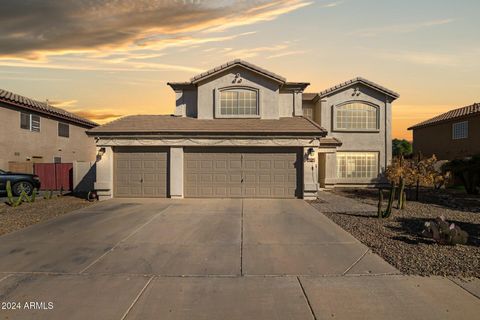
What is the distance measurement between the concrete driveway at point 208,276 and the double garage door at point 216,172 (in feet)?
19.2

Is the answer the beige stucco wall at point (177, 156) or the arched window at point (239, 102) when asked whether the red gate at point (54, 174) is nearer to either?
the beige stucco wall at point (177, 156)

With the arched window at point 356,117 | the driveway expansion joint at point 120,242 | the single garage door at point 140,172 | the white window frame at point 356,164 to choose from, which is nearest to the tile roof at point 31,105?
the single garage door at point 140,172

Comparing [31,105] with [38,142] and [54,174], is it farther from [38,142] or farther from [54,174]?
[54,174]

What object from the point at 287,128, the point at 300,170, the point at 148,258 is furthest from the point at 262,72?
the point at 148,258

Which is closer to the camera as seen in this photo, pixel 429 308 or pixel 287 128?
pixel 429 308

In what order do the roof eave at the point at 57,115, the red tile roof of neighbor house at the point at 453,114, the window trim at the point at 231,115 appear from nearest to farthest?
1. the window trim at the point at 231,115
2. the roof eave at the point at 57,115
3. the red tile roof of neighbor house at the point at 453,114

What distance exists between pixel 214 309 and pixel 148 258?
284 centimetres

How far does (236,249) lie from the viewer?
8.07 metres

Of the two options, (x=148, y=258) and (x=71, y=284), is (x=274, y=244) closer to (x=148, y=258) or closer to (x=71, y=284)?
(x=148, y=258)

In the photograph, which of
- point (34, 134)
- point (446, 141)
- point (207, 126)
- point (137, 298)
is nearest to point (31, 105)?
point (34, 134)

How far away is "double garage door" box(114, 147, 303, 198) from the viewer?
16.6 meters

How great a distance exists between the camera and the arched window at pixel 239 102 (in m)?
18.8

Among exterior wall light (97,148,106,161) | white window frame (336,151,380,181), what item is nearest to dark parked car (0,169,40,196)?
exterior wall light (97,148,106,161)

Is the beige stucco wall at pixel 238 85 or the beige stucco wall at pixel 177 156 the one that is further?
the beige stucco wall at pixel 238 85
